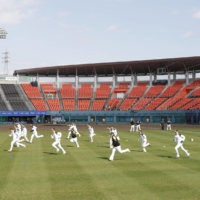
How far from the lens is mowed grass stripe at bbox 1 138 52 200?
1395cm

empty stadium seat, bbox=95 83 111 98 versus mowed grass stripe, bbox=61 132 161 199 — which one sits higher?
empty stadium seat, bbox=95 83 111 98

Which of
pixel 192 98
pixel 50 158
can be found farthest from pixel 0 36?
pixel 50 158

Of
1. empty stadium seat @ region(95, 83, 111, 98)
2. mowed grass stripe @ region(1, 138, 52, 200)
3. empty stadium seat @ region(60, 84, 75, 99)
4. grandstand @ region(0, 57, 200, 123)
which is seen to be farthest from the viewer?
empty stadium seat @ region(60, 84, 75, 99)

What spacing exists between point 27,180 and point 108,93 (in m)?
80.1

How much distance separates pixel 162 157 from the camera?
78.0ft

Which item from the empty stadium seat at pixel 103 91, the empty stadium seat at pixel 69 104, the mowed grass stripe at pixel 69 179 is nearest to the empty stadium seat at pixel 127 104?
the empty stadium seat at pixel 103 91

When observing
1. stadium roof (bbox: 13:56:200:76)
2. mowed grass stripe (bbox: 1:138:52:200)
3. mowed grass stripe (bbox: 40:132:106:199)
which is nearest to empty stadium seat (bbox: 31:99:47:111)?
stadium roof (bbox: 13:56:200:76)

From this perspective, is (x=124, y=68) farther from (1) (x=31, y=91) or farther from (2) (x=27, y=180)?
(2) (x=27, y=180)

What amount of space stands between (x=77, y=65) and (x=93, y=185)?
76.5 meters

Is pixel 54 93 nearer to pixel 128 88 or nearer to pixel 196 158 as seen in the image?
pixel 128 88

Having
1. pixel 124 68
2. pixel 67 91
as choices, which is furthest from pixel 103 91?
pixel 67 91

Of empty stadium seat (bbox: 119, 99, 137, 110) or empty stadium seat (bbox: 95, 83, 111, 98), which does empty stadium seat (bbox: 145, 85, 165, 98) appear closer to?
empty stadium seat (bbox: 119, 99, 137, 110)

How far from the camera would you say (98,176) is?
17422 millimetres

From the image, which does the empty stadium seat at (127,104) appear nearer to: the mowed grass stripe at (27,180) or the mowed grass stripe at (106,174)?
the mowed grass stripe at (106,174)
